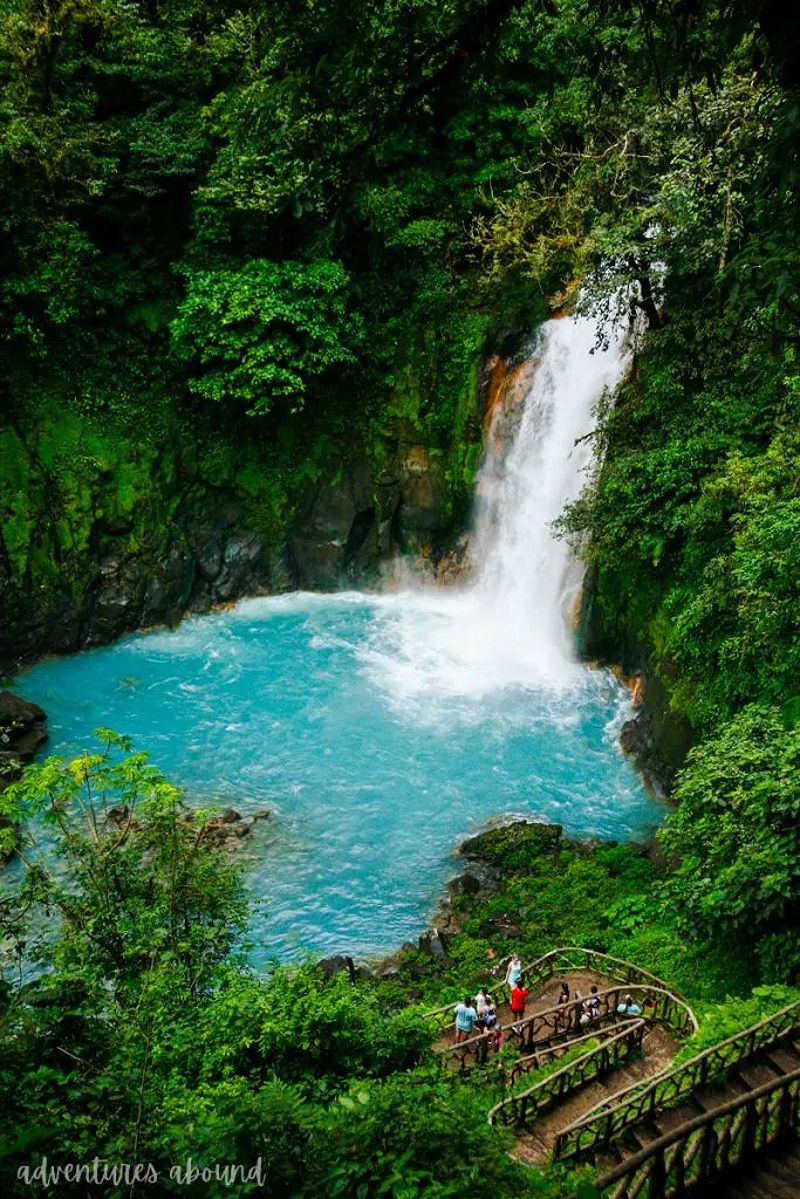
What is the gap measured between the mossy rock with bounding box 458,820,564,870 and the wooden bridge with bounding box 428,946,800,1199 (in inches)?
113

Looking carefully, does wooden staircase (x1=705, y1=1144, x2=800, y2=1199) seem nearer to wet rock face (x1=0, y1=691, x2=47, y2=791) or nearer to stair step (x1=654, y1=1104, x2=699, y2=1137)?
stair step (x1=654, y1=1104, x2=699, y2=1137)

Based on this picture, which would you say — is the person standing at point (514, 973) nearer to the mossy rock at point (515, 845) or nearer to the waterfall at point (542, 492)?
the mossy rock at point (515, 845)

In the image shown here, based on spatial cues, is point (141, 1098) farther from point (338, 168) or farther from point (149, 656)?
point (149, 656)

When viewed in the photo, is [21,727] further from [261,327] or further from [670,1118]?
[670,1118]

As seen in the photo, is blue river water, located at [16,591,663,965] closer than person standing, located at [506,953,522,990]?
No

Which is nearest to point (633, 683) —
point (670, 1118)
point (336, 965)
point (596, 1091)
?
point (336, 965)

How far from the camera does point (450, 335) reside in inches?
827

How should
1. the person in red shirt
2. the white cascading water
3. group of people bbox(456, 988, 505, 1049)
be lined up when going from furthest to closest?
1. the white cascading water
2. the person in red shirt
3. group of people bbox(456, 988, 505, 1049)

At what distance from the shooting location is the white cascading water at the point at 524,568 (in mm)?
18781

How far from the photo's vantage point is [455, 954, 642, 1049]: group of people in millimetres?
9617

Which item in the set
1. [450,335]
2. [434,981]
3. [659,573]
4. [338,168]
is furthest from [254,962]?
[450,335]

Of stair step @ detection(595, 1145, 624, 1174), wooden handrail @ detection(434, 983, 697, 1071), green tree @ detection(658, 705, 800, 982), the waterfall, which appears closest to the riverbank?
wooden handrail @ detection(434, 983, 697, 1071)

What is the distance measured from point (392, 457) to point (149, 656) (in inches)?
307

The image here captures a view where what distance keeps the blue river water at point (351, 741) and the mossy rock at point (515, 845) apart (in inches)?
18.8
